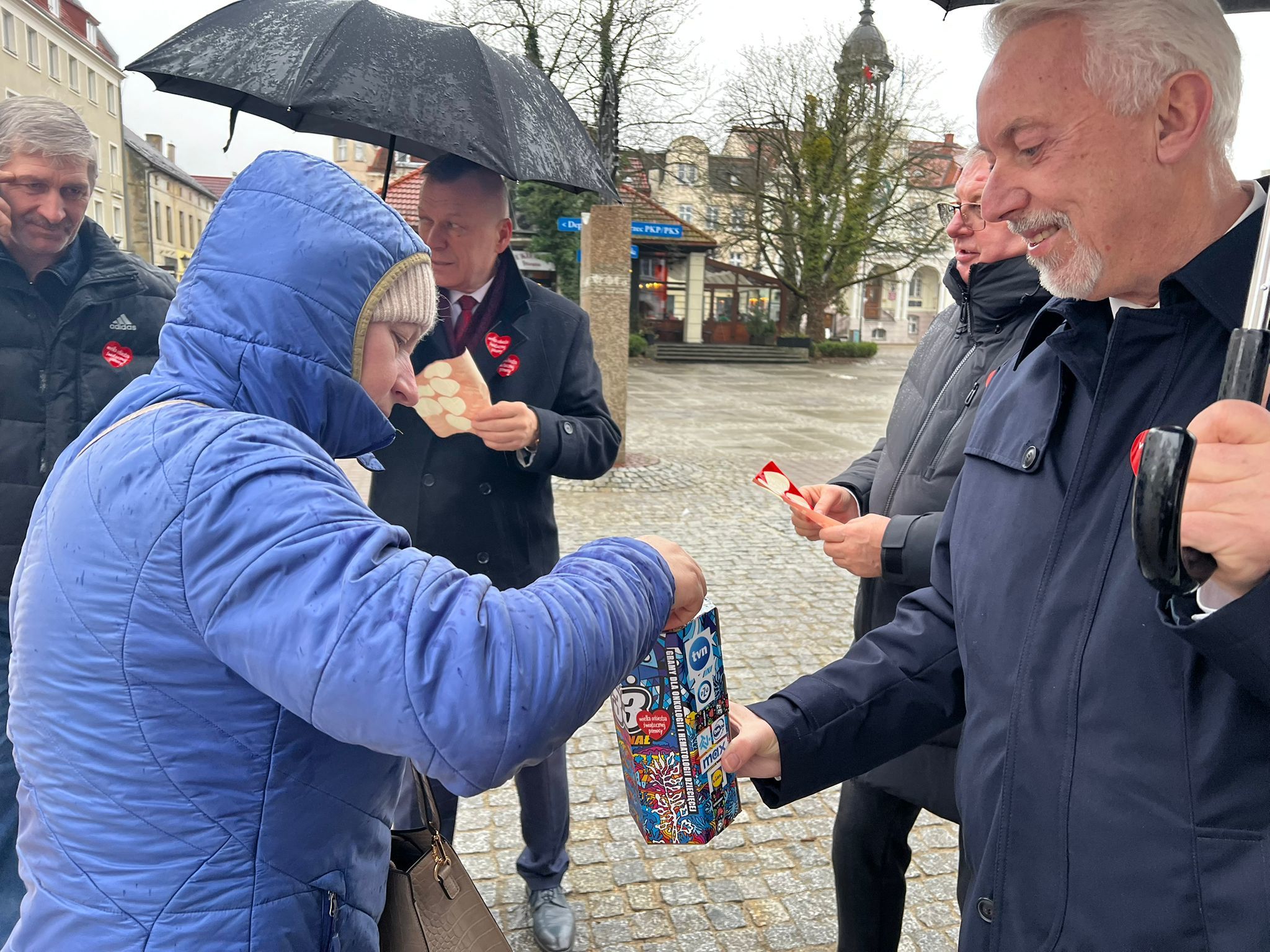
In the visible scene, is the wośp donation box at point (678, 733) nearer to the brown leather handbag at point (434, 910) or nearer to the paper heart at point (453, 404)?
the brown leather handbag at point (434, 910)

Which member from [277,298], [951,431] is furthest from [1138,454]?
[951,431]

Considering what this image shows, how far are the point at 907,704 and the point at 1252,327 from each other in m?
1.06

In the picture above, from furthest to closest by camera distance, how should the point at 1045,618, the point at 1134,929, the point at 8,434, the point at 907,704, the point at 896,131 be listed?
1. the point at 896,131
2. the point at 8,434
3. the point at 907,704
4. the point at 1045,618
5. the point at 1134,929

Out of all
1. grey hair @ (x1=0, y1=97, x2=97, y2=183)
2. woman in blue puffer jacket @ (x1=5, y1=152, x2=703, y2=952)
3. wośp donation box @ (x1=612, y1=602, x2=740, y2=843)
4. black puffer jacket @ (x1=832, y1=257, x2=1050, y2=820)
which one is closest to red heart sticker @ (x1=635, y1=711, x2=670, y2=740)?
wośp donation box @ (x1=612, y1=602, x2=740, y2=843)

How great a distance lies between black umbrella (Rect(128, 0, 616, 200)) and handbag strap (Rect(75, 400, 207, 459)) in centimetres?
141

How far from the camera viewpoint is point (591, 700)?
1223mm

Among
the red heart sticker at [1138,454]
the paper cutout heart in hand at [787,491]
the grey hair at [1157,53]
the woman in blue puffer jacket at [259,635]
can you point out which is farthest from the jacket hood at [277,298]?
the paper cutout heart in hand at [787,491]

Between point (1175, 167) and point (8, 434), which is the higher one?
point (1175, 167)

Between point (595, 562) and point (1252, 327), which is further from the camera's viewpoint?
point (595, 562)

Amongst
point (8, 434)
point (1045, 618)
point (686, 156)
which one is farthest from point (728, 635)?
point (686, 156)

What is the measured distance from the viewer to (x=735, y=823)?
3877 mm

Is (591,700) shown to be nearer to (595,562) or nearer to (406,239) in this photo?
(595,562)

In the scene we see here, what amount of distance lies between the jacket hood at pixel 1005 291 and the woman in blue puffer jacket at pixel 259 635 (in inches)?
55.0

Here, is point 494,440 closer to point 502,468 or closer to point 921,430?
point 502,468
